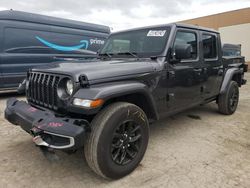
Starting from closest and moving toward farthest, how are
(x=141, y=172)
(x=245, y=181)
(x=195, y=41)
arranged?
(x=245, y=181), (x=141, y=172), (x=195, y=41)

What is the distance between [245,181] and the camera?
110 inches

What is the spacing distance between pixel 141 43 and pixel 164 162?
5.93ft

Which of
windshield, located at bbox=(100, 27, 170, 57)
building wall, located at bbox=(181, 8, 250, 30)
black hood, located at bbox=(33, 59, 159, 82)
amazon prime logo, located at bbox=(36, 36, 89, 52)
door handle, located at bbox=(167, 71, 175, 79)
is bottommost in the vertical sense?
door handle, located at bbox=(167, 71, 175, 79)

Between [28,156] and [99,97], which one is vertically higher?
[99,97]

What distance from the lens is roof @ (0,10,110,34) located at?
286 inches

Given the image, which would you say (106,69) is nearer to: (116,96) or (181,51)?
(116,96)

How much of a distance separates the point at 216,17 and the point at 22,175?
83.4 ft

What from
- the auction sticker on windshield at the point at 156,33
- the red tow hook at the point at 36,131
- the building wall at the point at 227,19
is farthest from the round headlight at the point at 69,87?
the building wall at the point at 227,19

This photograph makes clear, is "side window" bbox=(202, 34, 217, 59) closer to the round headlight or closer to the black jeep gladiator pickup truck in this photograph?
→ the black jeep gladiator pickup truck

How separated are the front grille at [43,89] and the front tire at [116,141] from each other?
23.3 inches

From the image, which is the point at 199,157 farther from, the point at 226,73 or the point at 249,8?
the point at 249,8

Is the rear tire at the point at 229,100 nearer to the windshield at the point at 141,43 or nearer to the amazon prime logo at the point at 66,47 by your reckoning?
the windshield at the point at 141,43

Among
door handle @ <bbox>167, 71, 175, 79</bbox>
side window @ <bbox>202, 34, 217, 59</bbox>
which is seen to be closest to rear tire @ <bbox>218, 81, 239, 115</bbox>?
side window @ <bbox>202, 34, 217, 59</bbox>

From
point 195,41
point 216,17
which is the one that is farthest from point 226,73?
point 216,17
